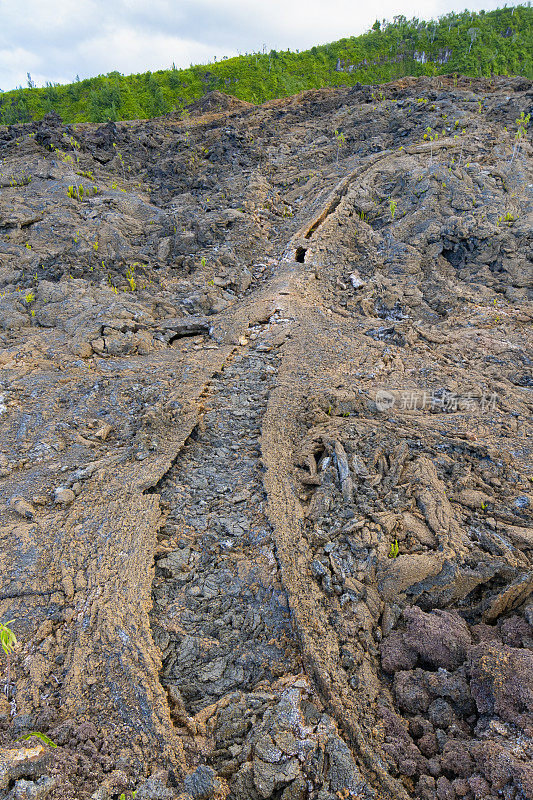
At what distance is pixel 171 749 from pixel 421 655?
191 centimetres

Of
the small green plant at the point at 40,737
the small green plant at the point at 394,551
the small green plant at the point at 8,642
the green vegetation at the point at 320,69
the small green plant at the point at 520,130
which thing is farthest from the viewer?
the green vegetation at the point at 320,69

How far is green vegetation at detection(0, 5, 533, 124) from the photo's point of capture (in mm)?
21344

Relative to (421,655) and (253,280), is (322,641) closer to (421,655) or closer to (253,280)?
(421,655)

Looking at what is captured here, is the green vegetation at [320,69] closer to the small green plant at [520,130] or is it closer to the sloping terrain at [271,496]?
the small green plant at [520,130]

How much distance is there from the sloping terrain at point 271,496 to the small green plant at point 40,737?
3 cm

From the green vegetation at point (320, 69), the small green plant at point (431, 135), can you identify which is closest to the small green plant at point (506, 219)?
the small green plant at point (431, 135)

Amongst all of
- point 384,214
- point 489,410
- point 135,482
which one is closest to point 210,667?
point 135,482

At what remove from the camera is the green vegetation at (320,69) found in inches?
840

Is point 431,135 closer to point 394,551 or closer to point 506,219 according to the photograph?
point 506,219

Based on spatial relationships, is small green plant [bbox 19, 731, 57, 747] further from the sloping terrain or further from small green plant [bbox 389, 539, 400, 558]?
small green plant [bbox 389, 539, 400, 558]

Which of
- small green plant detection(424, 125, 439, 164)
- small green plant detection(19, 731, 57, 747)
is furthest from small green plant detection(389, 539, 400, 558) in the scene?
small green plant detection(424, 125, 439, 164)

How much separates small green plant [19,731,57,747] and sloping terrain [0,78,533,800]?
3 cm

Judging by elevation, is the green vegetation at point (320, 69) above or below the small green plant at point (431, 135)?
above

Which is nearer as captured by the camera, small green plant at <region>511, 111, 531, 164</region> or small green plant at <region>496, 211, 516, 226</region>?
small green plant at <region>496, 211, 516, 226</region>
